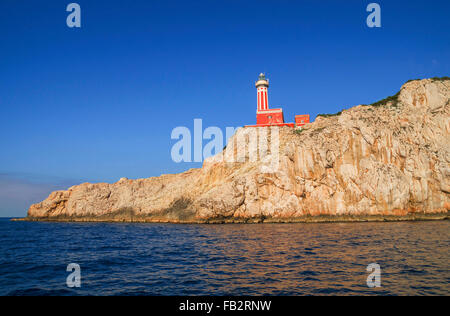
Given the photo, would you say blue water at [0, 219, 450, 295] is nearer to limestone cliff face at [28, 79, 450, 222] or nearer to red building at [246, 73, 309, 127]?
limestone cliff face at [28, 79, 450, 222]

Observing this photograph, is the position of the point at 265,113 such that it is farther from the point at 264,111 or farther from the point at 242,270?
the point at 242,270

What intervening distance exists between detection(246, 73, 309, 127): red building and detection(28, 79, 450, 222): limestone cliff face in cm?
474

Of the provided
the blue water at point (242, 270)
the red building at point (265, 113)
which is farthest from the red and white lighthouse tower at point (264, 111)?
the blue water at point (242, 270)

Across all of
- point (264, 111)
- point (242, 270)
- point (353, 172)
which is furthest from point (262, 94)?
point (242, 270)

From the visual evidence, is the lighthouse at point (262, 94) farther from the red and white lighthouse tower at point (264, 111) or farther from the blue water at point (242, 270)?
the blue water at point (242, 270)

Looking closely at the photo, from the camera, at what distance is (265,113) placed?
224 feet

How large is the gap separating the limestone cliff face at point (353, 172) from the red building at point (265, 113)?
4.74 meters

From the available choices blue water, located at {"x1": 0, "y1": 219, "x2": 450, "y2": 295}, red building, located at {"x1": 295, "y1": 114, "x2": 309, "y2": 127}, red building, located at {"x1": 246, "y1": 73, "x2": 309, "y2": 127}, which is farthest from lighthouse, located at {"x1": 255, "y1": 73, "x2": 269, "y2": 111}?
blue water, located at {"x1": 0, "y1": 219, "x2": 450, "y2": 295}

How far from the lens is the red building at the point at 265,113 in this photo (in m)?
66.8

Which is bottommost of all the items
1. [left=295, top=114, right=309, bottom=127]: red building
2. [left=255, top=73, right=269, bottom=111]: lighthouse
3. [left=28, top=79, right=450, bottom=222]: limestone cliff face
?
[left=28, top=79, right=450, bottom=222]: limestone cliff face

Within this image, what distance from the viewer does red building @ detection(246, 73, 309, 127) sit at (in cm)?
6675

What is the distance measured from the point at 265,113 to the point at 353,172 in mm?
26483

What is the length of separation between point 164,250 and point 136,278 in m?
8.57
